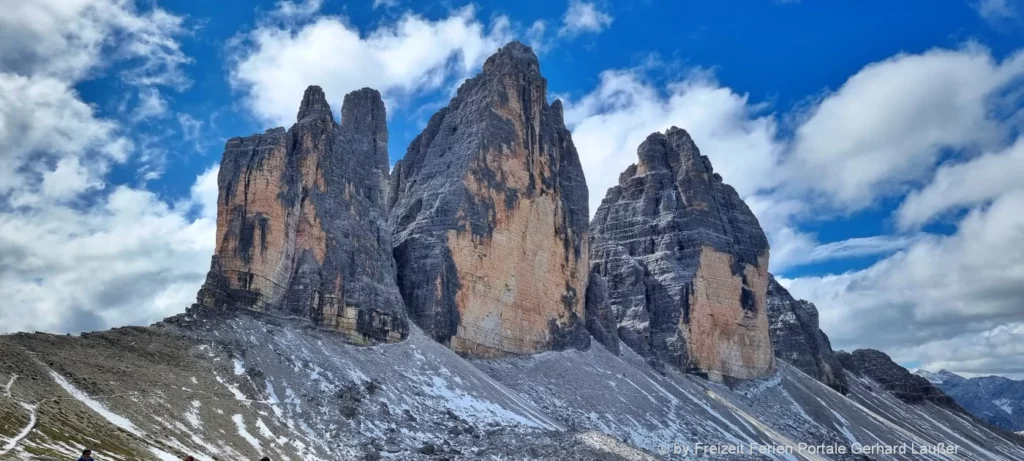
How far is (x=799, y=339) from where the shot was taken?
12394 cm

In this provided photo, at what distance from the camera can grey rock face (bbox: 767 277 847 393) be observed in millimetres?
122000

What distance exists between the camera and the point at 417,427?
169 ft

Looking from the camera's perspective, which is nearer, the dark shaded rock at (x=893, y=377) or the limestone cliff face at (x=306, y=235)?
the limestone cliff face at (x=306, y=235)

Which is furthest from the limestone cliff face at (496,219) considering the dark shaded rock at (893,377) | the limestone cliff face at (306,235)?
the dark shaded rock at (893,377)

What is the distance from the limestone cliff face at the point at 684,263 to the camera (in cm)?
10181

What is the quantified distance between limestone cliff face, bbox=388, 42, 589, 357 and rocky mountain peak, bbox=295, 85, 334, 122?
14.3m

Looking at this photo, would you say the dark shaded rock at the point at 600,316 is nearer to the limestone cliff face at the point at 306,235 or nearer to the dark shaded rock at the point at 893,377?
the limestone cliff face at the point at 306,235

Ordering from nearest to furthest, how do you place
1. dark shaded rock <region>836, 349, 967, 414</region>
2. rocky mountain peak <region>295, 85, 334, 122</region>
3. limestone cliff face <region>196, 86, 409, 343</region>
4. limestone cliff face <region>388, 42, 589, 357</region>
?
1. limestone cliff face <region>196, 86, 409, 343</region>
2. rocky mountain peak <region>295, 85, 334, 122</region>
3. limestone cliff face <region>388, 42, 589, 357</region>
4. dark shaded rock <region>836, 349, 967, 414</region>

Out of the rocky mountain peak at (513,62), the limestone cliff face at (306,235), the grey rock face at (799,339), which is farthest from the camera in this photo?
the grey rock face at (799,339)

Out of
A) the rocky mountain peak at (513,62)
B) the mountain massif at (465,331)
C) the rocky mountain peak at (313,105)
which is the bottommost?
Result: the mountain massif at (465,331)

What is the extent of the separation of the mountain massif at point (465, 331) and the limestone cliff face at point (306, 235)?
16cm

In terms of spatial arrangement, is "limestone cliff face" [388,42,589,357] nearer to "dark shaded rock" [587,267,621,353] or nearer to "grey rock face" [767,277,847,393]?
"dark shaded rock" [587,267,621,353]

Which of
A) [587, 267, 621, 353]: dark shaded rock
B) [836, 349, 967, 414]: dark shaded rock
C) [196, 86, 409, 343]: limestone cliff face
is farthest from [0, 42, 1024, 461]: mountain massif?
[836, 349, 967, 414]: dark shaded rock

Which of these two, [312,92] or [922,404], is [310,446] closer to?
[312,92]
